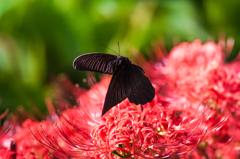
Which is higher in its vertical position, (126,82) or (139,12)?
(139,12)

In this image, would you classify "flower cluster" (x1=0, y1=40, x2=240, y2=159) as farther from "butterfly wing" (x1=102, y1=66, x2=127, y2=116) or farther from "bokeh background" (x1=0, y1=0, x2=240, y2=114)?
"bokeh background" (x1=0, y1=0, x2=240, y2=114)

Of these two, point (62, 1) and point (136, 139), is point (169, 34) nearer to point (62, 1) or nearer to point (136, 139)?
point (62, 1)

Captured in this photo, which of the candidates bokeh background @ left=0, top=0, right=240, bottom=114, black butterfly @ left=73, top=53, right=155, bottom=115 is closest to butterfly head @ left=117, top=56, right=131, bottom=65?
black butterfly @ left=73, top=53, right=155, bottom=115

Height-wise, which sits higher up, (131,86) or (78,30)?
(78,30)

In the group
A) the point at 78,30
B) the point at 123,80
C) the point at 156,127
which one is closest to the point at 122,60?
Answer: the point at 123,80

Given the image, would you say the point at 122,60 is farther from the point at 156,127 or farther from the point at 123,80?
the point at 156,127

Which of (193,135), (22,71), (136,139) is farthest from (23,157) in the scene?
Result: (22,71)
